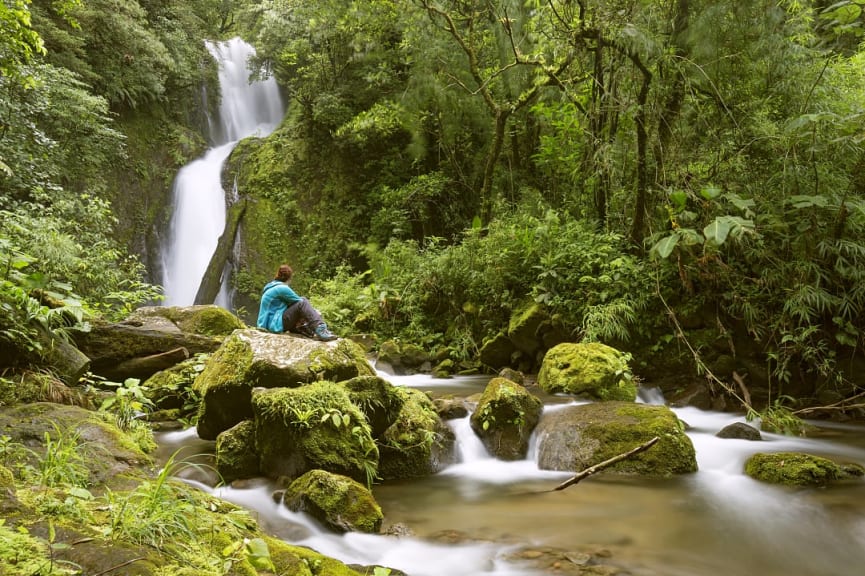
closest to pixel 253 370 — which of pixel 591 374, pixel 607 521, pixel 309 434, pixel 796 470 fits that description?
pixel 309 434

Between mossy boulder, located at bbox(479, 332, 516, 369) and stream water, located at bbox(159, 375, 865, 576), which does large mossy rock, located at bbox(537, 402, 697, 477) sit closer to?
stream water, located at bbox(159, 375, 865, 576)

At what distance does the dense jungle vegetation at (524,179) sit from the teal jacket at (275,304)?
223cm

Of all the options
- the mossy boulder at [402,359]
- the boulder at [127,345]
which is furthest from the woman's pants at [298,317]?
the mossy boulder at [402,359]

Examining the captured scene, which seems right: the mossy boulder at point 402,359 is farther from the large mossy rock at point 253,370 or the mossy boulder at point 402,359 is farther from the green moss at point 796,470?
the green moss at point 796,470

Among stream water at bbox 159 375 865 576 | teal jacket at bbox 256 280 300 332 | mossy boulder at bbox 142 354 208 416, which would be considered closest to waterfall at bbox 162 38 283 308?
teal jacket at bbox 256 280 300 332

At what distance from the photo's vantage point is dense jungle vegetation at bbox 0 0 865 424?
6781mm

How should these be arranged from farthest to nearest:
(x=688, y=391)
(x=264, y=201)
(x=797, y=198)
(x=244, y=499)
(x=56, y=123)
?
(x=264, y=201), (x=56, y=123), (x=688, y=391), (x=797, y=198), (x=244, y=499)

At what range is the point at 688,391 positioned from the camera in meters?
7.34

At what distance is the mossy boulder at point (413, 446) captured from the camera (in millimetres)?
5055

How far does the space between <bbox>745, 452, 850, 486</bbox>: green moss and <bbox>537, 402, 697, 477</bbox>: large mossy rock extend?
57cm

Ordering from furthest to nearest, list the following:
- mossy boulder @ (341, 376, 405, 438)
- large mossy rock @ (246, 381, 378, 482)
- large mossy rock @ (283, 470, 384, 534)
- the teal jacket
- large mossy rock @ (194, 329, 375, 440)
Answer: the teal jacket < large mossy rock @ (194, 329, 375, 440) < mossy boulder @ (341, 376, 405, 438) < large mossy rock @ (246, 381, 378, 482) < large mossy rock @ (283, 470, 384, 534)

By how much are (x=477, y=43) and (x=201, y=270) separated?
997 centimetres

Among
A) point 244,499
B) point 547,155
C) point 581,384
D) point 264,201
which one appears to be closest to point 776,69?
point 547,155

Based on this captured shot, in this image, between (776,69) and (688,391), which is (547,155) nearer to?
(776,69)
